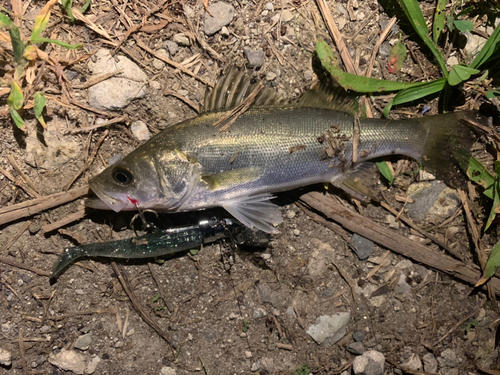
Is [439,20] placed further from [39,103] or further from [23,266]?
[23,266]

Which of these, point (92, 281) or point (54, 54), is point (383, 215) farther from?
point (54, 54)

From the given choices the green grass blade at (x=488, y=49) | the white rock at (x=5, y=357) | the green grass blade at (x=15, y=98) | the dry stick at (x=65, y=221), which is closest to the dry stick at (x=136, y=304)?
the dry stick at (x=65, y=221)

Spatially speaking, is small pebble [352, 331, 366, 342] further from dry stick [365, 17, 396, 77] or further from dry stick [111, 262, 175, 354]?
dry stick [365, 17, 396, 77]

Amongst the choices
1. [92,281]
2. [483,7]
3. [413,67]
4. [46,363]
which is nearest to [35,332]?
[46,363]

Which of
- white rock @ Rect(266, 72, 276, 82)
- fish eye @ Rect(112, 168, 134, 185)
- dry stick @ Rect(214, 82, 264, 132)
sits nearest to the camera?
fish eye @ Rect(112, 168, 134, 185)

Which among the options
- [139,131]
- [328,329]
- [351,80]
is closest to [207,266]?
[328,329]

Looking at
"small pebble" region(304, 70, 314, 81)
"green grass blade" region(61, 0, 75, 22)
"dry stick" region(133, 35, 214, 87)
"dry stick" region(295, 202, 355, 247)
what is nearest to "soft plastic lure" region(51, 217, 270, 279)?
"dry stick" region(295, 202, 355, 247)
